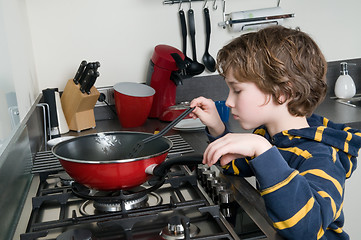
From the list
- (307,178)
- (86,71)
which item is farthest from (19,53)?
(307,178)

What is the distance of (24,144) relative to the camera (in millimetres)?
1253

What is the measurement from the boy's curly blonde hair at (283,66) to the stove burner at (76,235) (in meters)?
0.52

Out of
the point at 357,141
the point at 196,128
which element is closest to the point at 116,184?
the point at 357,141

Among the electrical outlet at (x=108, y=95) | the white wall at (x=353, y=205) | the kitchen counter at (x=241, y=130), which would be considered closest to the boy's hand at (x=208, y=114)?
the kitchen counter at (x=241, y=130)

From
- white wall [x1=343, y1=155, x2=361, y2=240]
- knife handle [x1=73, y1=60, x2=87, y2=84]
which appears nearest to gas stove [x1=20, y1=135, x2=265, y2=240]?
knife handle [x1=73, y1=60, x2=87, y2=84]

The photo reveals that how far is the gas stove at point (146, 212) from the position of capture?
87cm

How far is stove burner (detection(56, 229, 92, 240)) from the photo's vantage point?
85 cm

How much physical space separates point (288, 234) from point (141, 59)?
1.44m

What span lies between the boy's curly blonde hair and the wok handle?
294 mm

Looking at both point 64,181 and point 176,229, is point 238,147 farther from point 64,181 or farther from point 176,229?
point 64,181

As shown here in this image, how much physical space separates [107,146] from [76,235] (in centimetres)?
36

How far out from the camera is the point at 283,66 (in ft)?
3.50

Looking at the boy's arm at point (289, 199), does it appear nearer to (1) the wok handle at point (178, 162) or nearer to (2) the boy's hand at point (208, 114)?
(1) the wok handle at point (178, 162)

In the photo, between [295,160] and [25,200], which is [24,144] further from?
[295,160]
